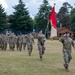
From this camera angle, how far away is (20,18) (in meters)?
92.7

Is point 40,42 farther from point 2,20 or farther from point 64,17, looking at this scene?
point 64,17

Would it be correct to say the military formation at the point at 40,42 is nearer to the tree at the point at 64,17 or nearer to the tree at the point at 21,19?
the tree at the point at 21,19

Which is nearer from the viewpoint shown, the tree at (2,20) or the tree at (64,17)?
the tree at (2,20)

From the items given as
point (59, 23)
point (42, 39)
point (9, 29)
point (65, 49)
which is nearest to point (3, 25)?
point (9, 29)

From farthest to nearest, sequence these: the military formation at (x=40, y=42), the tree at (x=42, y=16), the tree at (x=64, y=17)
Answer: the tree at (x=64, y=17) → the tree at (x=42, y=16) → the military formation at (x=40, y=42)

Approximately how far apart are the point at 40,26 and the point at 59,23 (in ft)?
100

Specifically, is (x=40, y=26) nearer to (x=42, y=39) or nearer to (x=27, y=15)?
(x=27, y=15)

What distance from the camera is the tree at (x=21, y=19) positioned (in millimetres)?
92650

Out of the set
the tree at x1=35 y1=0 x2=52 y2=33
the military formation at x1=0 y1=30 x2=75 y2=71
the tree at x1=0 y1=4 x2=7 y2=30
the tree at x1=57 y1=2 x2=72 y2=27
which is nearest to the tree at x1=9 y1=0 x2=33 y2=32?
the tree at x1=0 y1=4 x2=7 y2=30

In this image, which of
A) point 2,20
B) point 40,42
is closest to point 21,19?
point 2,20

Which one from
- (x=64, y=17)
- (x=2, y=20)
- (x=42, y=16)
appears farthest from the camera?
(x=64, y=17)

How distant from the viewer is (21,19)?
9281 cm

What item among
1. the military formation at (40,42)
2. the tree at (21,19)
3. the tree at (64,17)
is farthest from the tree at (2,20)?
Answer: the military formation at (40,42)

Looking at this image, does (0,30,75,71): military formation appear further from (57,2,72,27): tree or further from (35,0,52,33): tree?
(57,2,72,27): tree
